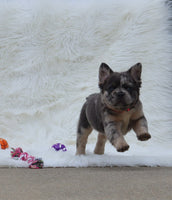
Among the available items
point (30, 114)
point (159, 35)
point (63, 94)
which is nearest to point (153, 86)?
point (159, 35)

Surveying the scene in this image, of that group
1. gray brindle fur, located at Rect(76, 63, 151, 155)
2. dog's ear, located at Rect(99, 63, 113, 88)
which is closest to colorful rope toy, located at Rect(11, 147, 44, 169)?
gray brindle fur, located at Rect(76, 63, 151, 155)

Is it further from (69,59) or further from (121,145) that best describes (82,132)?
(69,59)

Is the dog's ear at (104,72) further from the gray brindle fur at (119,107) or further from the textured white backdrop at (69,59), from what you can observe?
the textured white backdrop at (69,59)

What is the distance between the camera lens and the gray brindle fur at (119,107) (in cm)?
127

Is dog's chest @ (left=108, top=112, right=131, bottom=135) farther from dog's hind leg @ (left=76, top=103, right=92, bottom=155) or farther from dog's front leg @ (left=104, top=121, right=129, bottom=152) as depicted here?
A: dog's hind leg @ (left=76, top=103, right=92, bottom=155)

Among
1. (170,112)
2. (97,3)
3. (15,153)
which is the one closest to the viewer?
(15,153)

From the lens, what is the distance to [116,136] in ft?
4.14

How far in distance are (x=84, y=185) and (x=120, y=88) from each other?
1.51 ft

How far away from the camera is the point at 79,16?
8.00 ft

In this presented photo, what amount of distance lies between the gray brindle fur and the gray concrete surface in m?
0.15

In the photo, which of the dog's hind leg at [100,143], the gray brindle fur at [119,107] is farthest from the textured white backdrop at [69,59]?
the gray brindle fur at [119,107]

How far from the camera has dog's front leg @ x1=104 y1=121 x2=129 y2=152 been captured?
1210 millimetres

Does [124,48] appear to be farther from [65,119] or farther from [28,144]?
[28,144]

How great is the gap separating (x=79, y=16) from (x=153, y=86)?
2.40ft
